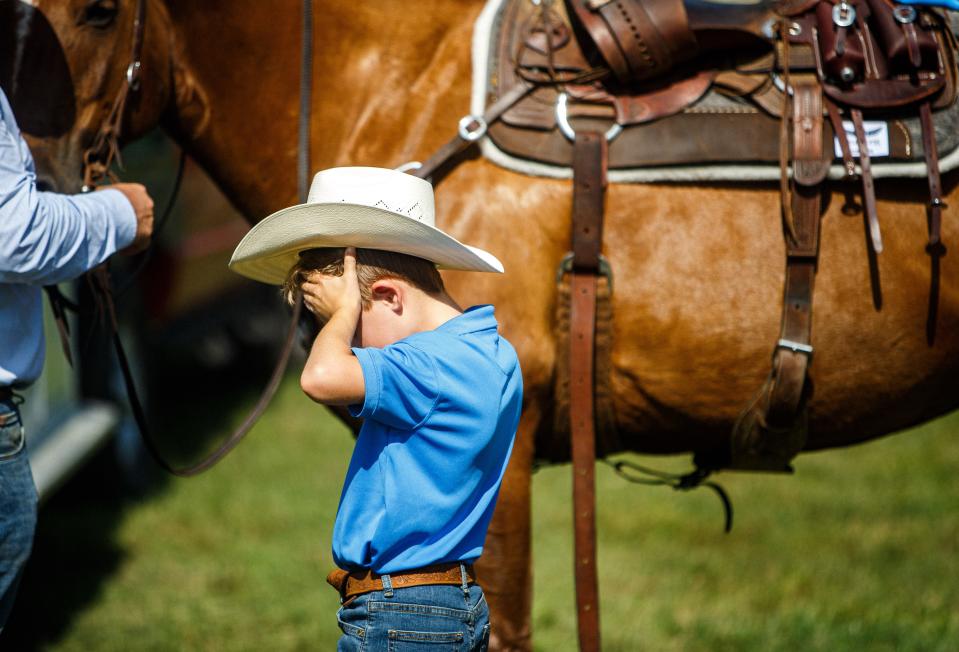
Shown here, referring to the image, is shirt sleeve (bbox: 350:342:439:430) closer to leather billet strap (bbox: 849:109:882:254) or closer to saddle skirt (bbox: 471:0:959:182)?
saddle skirt (bbox: 471:0:959:182)

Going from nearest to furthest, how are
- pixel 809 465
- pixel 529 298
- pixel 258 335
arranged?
pixel 529 298 → pixel 809 465 → pixel 258 335

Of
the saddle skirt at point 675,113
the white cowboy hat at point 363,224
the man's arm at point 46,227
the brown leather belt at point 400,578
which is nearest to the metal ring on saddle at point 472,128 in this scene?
the saddle skirt at point 675,113

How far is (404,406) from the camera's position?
72.4 inches

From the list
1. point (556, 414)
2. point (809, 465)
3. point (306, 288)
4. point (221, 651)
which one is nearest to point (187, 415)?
point (221, 651)

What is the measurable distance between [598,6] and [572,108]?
0.89 feet

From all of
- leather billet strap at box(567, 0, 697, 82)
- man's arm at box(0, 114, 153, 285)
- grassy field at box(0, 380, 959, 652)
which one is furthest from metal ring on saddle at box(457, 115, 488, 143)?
grassy field at box(0, 380, 959, 652)

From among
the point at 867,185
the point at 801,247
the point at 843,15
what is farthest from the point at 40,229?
the point at 843,15

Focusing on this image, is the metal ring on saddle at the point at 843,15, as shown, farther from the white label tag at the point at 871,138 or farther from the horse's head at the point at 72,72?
the horse's head at the point at 72,72

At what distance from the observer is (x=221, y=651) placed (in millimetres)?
3928

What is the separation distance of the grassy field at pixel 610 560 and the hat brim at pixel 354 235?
240 cm

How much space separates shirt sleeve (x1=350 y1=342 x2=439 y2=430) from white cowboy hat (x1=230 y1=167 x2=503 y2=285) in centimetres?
21

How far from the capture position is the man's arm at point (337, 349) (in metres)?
1.77

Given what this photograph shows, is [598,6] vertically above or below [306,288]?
above

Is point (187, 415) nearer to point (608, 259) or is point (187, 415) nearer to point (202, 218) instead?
point (202, 218)
